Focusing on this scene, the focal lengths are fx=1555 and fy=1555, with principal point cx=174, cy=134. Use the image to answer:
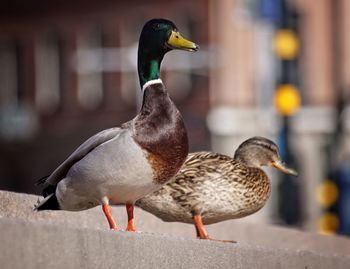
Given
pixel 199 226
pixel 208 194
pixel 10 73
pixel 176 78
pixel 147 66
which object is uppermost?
pixel 147 66

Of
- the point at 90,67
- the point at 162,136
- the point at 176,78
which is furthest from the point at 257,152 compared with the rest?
the point at 90,67

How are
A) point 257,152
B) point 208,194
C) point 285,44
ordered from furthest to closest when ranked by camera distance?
point 285,44, point 257,152, point 208,194

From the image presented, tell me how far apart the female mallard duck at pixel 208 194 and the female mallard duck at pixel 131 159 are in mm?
912

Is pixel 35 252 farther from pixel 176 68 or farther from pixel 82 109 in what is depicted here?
pixel 82 109

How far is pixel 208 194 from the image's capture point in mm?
8062

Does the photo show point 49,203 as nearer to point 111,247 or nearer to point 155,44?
point 155,44

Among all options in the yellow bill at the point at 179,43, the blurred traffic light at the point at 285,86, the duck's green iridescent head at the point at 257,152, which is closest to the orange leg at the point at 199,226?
the duck's green iridescent head at the point at 257,152

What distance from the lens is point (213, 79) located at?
1542 inches

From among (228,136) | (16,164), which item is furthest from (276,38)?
(16,164)

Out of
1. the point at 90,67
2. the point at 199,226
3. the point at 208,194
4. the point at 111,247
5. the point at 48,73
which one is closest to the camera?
the point at 111,247

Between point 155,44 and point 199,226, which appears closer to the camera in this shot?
point 155,44

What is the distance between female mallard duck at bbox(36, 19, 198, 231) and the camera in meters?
6.81

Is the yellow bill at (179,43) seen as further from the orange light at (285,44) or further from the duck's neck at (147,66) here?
the orange light at (285,44)

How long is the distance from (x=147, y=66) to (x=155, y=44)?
0.38 ft
